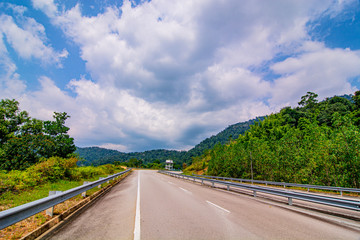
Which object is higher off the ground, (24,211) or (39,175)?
(24,211)

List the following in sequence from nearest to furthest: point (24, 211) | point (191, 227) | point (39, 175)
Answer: point (24, 211), point (191, 227), point (39, 175)

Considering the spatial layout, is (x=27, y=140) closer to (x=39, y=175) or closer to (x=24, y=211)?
(x=39, y=175)

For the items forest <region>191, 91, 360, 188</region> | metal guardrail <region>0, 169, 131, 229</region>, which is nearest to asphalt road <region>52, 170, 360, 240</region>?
metal guardrail <region>0, 169, 131, 229</region>

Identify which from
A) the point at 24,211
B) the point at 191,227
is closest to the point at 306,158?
the point at 191,227

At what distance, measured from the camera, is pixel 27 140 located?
77.7 feet

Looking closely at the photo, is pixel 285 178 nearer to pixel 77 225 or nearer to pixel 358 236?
pixel 358 236

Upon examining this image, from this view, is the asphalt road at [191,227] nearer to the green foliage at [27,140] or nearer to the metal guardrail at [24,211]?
the metal guardrail at [24,211]

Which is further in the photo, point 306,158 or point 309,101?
point 309,101

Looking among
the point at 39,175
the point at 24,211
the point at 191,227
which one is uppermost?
the point at 24,211

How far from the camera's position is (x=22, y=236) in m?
4.10

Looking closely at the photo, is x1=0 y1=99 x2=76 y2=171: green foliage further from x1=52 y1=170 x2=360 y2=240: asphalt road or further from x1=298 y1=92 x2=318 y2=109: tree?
x1=298 y1=92 x2=318 y2=109: tree

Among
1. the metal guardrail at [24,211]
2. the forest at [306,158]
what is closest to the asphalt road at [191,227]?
the metal guardrail at [24,211]

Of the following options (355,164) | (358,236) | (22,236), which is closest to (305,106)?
(355,164)

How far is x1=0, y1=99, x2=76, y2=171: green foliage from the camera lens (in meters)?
22.3
